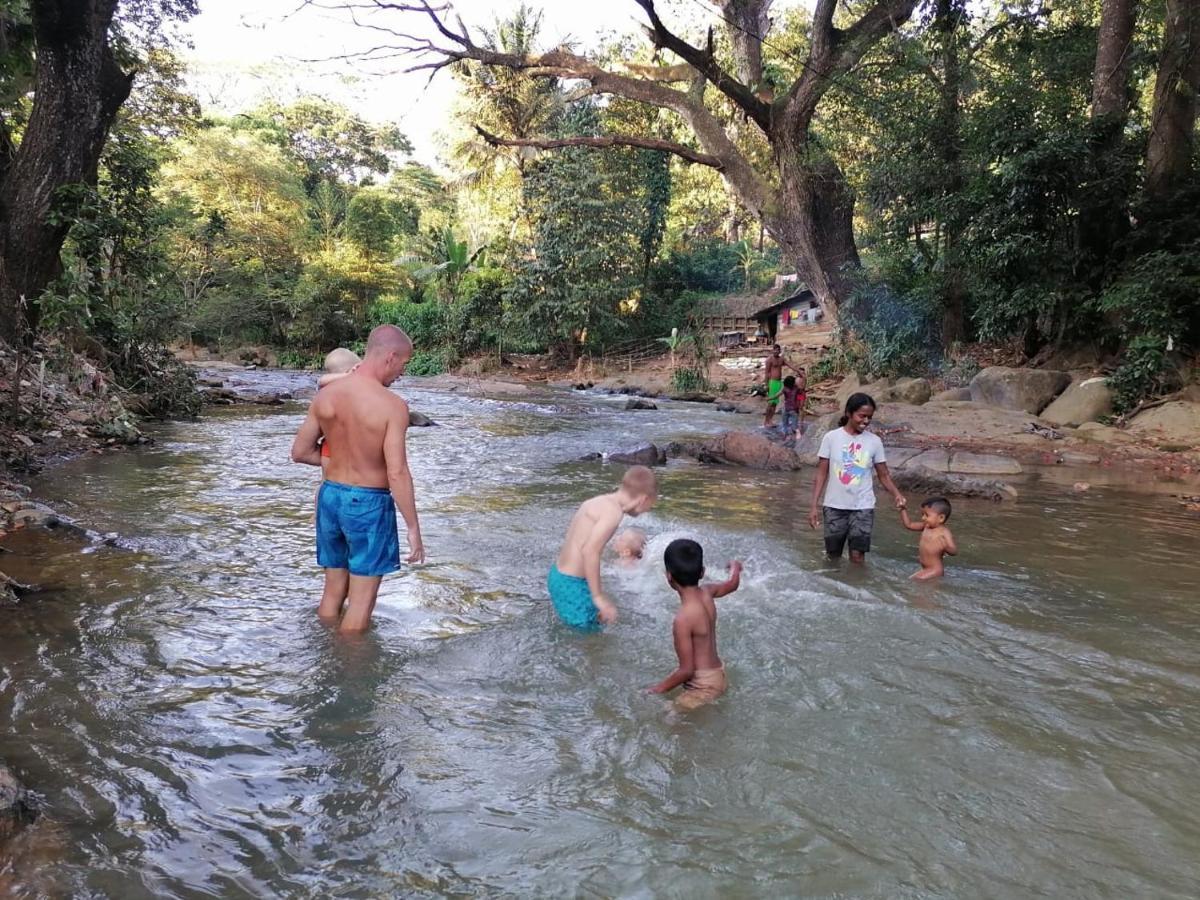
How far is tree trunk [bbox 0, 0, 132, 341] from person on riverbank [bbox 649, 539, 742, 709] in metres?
11.0

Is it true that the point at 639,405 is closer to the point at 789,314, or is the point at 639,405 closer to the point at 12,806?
the point at 789,314

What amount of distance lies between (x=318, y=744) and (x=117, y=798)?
0.75 m

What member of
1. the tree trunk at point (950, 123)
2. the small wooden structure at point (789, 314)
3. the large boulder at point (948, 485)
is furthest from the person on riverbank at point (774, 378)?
the small wooden structure at point (789, 314)

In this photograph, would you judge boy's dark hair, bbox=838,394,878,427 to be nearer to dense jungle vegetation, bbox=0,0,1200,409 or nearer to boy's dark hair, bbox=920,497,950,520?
boy's dark hair, bbox=920,497,950,520

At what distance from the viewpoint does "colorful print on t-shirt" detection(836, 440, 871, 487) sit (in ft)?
20.4

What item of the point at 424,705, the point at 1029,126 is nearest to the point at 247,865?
the point at 424,705

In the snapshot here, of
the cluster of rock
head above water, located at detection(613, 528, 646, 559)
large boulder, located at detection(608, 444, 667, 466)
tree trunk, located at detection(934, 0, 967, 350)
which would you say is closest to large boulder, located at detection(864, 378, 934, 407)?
the cluster of rock

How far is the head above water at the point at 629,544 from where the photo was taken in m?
6.06

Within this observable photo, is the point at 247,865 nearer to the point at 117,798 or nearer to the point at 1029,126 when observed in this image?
the point at 117,798

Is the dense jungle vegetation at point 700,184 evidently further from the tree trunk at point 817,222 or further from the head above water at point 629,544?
the head above water at point 629,544

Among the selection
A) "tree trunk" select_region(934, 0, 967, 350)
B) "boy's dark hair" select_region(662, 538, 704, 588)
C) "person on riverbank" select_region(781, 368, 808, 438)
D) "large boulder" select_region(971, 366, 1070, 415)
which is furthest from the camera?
"tree trunk" select_region(934, 0, 967, 350)

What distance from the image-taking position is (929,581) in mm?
6094

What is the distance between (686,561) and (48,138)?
11942mm

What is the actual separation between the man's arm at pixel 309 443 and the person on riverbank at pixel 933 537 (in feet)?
13.3
